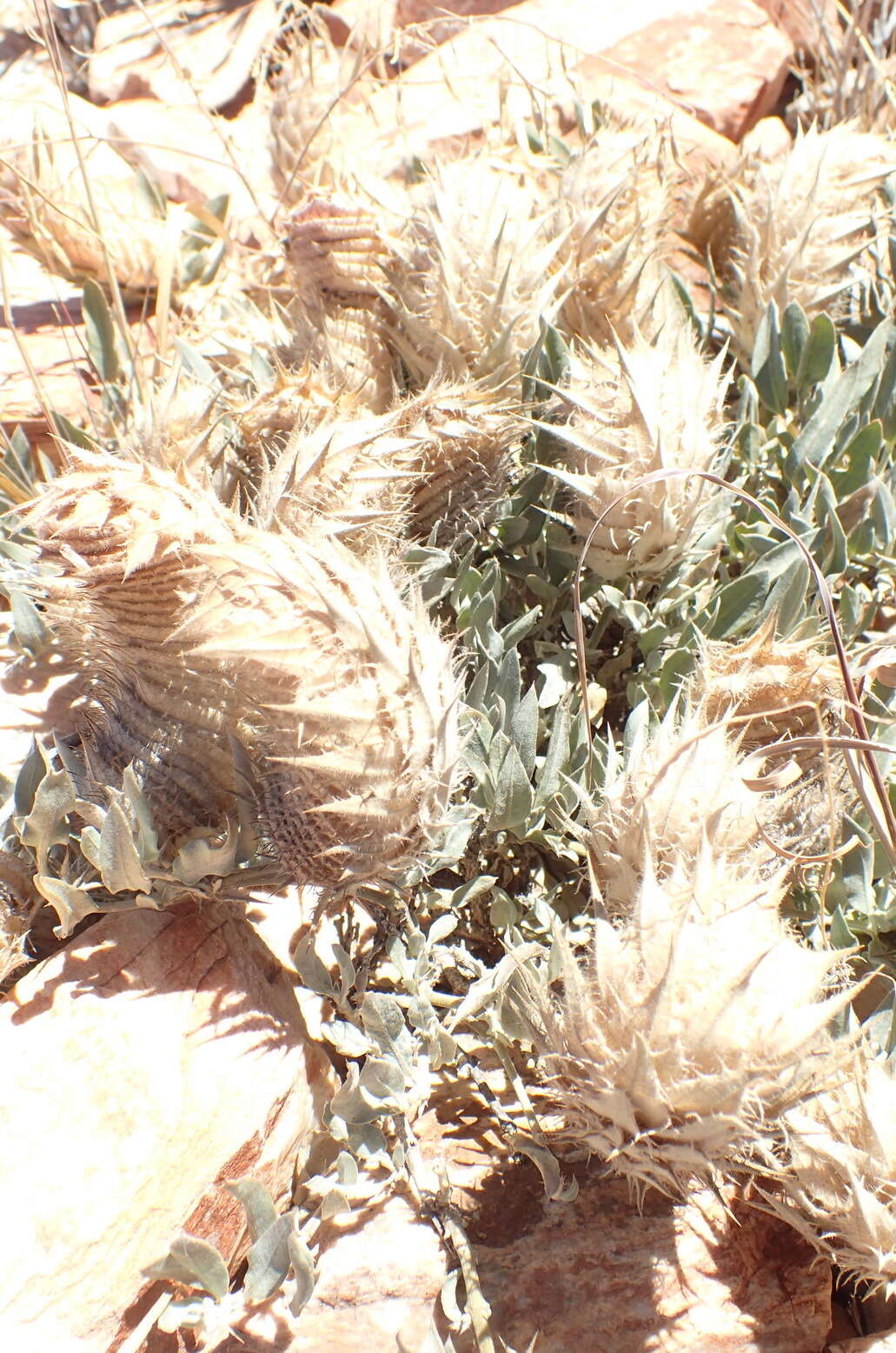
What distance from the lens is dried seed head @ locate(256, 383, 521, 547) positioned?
150cm

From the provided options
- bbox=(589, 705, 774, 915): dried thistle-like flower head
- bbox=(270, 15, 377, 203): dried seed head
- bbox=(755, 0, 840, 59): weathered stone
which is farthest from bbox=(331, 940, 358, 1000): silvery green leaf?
Result: bbox=(755, 0, 840, 59): weathered stone

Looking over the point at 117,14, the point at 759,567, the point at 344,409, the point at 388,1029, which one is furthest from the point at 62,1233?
the point at 117,14

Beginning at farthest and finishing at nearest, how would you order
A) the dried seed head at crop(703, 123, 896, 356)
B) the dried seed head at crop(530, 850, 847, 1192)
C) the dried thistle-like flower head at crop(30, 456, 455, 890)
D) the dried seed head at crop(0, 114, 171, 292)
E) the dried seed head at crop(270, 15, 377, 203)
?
the dried seed head at crop(270, 15, 377, 203), the dried seed head at crop(0, 114, 171, 292), the dried seed head at crop(703, 123, 896, 356), the dried thistle-like flower head at crop(30, 456, 455, 890), the dried seed head at crop(530, 850, 847, 1192)

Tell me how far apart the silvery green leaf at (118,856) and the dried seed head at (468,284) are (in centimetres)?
90

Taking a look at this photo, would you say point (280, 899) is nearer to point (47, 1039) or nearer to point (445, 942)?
point (445, 942)

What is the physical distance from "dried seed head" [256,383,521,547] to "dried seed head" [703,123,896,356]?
74 cm

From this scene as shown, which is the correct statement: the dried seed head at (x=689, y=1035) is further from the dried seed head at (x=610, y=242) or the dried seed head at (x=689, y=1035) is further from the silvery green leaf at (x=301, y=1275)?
the dried seed head at (x=610, y=242)

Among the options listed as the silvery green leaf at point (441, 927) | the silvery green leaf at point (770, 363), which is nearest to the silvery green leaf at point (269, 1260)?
the silvery green leaf at point (441, 927)

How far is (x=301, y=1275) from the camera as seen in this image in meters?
1.28

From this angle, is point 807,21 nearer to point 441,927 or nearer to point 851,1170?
point 441,927

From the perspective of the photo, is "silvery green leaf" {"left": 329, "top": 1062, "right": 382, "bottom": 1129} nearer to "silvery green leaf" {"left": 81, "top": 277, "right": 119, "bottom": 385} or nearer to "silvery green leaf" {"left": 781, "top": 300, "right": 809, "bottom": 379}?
"silvery green leaf" {"left": 781, "top": 300, "right": 809, "bottom": 379}

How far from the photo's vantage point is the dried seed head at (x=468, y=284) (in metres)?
1.79

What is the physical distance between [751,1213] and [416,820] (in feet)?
2.42

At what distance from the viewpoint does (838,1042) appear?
1.18 metres
